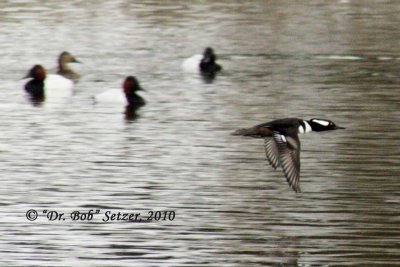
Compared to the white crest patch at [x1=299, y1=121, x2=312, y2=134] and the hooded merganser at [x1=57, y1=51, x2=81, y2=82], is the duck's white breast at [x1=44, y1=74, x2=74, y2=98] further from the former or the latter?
the white crest patch at [x1=299, y1=121, x2=312, y2=134]

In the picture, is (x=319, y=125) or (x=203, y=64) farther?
(x=203, y=64)

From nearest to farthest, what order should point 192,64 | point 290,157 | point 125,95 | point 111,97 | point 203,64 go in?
point 290,157 → point 125,95 → point 111,97 → point 203,64 → point 192,64

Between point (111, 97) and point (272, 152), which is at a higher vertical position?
point (272, 152)

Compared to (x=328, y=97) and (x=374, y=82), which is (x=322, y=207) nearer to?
(x=328, y=97)

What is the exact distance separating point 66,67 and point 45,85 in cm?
128

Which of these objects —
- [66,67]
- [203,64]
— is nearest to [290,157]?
[203,64]

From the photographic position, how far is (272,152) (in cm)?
1340

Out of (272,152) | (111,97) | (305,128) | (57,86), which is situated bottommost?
(57,86)

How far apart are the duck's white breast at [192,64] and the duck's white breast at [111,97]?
3.18 metres

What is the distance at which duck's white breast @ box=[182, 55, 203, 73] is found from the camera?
2344 centimetres

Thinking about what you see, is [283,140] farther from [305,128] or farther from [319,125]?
[319,125]

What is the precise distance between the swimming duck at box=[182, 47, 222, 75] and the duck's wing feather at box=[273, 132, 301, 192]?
9.96m

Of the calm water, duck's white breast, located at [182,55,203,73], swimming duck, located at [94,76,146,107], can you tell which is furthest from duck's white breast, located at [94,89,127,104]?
duck's white breast, located at [182,55,203,73]

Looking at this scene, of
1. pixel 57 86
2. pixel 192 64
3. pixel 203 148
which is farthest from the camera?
pixel 192 64
